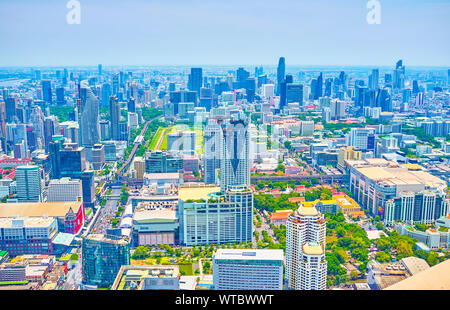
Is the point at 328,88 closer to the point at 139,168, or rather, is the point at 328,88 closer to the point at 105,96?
the point at 105,96

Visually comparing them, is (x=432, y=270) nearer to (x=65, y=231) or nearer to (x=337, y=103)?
(x=65, y=231)

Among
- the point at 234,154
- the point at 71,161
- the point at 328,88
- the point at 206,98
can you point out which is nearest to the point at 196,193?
the point at 234,154

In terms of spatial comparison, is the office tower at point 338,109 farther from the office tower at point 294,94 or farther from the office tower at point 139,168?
the office tower at point 139,168

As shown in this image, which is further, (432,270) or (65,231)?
(65,231)

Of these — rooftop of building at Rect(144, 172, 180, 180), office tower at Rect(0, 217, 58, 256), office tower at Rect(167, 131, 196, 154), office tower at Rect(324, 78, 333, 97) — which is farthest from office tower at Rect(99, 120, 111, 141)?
office tower at Rect(324, 78, 333, 97)

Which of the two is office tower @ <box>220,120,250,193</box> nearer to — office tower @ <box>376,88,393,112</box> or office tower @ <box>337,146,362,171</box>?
office tower @ <box>337,146,362,171</box>

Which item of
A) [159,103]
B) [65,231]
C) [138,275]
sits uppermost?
[159,103]
